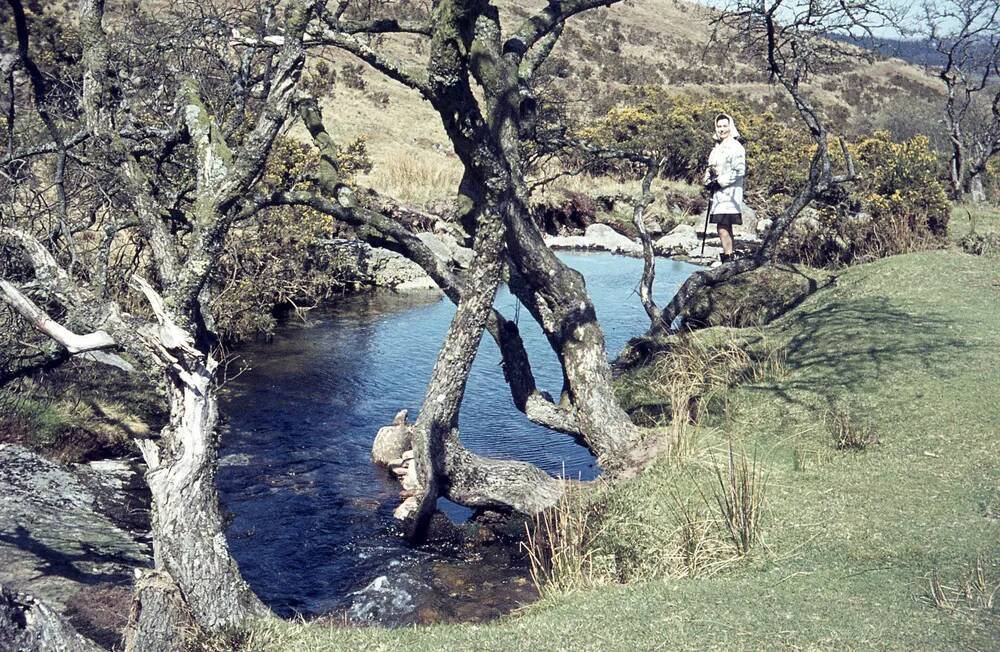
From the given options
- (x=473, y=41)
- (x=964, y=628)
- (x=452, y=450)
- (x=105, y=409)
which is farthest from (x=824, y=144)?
(x=105, y=409)

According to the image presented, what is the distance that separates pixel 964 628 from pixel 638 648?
1760 millimetres

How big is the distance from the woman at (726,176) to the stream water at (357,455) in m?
3.34

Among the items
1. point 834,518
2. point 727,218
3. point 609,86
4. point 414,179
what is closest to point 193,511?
point 834,518

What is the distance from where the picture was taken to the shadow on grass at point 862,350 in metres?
10.0

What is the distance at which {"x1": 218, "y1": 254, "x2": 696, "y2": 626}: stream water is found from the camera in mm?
8156

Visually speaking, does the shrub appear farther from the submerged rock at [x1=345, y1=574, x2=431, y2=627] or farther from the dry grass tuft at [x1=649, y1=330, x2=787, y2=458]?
the submerged rock at [x1=345, y1=574, x2=431, y2=627]

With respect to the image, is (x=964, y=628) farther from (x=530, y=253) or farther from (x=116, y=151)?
(x=116, y=151)

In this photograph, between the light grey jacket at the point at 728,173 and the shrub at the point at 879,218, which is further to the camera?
the shrub at the point at 879,218

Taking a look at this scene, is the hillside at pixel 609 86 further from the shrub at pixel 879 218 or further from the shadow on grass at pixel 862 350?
the shadow on grass at pixel 862 350

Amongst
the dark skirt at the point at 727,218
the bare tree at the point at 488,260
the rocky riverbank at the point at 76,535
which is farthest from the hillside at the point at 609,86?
the rocky riverbank at the point at 76,535

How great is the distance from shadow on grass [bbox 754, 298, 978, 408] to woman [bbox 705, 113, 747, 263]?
1.99 meters

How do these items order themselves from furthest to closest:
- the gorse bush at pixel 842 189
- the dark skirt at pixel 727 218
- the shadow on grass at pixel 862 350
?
the gorse bush at pixel 842 189, the dark skirt at pixel 727 218, the shadow on grass at pixel 862 350

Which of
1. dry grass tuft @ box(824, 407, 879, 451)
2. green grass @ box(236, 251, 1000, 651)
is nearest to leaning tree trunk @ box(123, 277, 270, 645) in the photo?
green grass @ box(236, 251, 1000, 651)

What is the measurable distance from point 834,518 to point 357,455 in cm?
644
